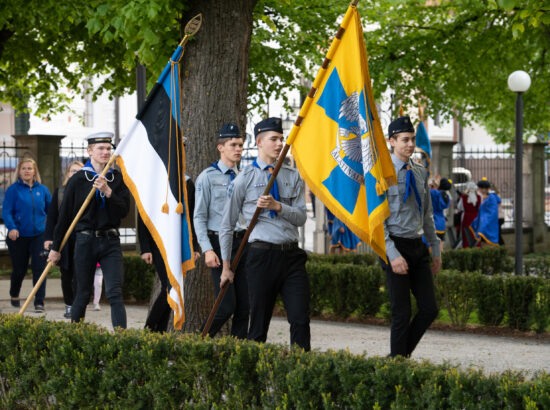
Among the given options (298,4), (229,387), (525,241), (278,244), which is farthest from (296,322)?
(525,241)

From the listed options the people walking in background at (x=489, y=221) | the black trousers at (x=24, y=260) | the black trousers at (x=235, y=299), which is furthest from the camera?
the people walking in background at (x=489, y=221)

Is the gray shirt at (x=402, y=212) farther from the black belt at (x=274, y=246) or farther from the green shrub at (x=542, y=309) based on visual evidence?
the green shrub at (x=542, y=309)

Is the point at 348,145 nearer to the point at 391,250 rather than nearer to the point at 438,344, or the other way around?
the point at 391,250

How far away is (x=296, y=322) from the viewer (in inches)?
245

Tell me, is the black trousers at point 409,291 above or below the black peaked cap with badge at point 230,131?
below

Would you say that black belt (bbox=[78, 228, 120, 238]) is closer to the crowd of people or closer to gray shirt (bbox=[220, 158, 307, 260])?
the crowd of people

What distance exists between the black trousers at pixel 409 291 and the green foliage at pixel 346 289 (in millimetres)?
3934

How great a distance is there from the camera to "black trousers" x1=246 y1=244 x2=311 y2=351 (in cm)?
635

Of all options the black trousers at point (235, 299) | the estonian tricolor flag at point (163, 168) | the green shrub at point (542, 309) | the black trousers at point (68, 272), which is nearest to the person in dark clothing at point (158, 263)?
the black trousers at point (235, 299)

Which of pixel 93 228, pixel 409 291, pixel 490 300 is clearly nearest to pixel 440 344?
pixel 490 300

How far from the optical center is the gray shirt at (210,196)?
295 inches

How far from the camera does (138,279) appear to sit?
12773 mm

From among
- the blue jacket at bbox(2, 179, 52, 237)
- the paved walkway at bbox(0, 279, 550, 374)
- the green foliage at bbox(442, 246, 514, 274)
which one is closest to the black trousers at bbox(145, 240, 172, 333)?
the paved walkway at bbox(0, 279, 550, 374)

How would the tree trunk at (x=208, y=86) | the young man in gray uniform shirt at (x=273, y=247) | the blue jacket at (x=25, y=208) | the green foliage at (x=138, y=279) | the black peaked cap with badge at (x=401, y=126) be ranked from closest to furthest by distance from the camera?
the young man in gray uniform shirt at (x=273, y=247)
the black peaked cap with badge at (x=401, y=126)
the tree trunk at (x=208, y=86)
the blue jacket at (x=25, y=208)
the green foliage at (x=138, y=279)
